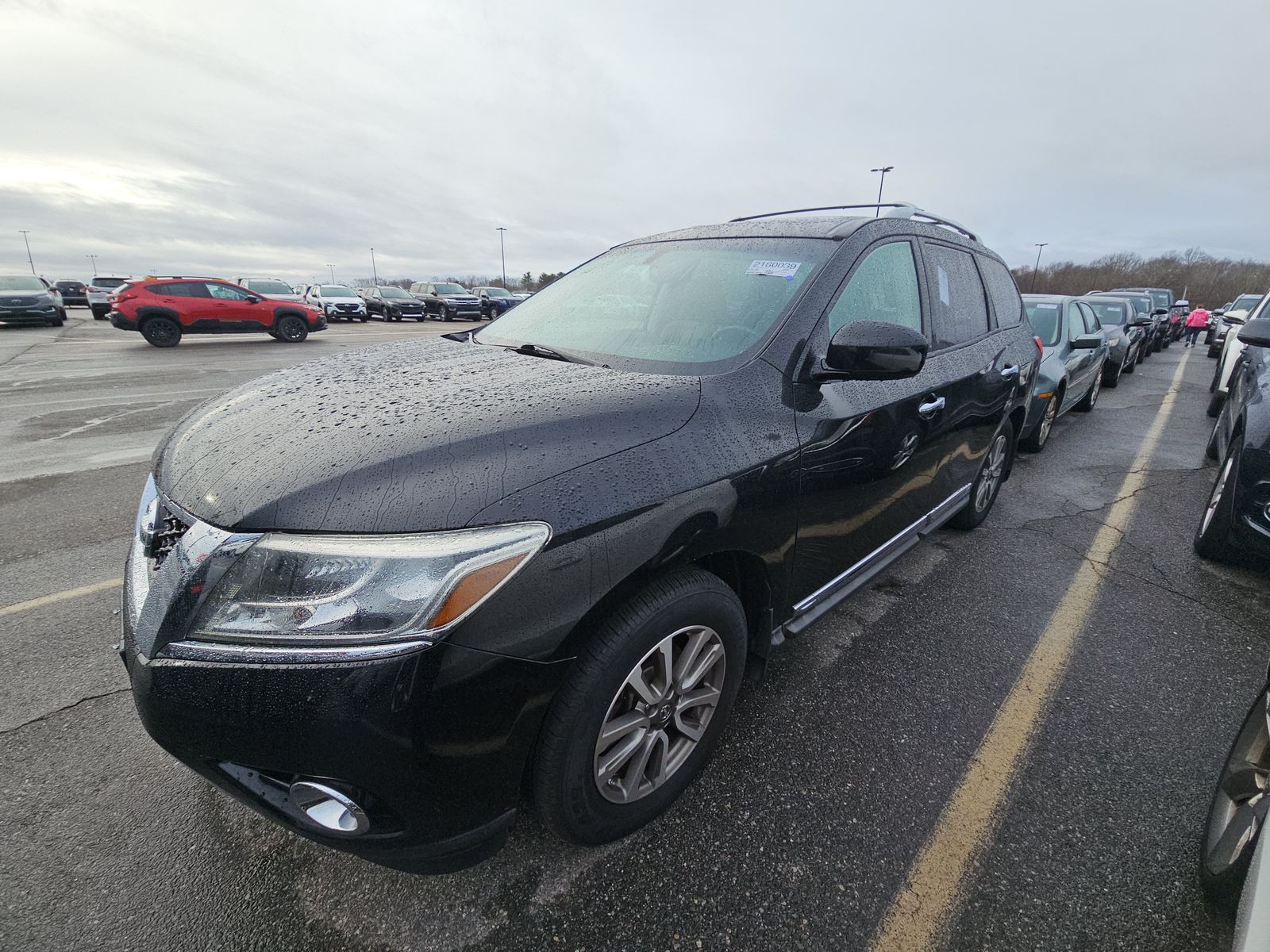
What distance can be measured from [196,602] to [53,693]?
173 cm

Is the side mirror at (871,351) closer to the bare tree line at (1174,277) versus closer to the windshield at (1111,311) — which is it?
the windshield at (1111,311)

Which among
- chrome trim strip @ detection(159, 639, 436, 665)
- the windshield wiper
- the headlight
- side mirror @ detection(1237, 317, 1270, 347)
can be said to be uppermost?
side mirror @ detection(1237, 317, 1270, 347)

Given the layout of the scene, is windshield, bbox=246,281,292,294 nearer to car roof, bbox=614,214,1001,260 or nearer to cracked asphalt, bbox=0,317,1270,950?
cracked asphalt, bbox=0,317,1270,950

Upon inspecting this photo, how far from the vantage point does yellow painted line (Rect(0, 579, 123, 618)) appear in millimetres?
2801

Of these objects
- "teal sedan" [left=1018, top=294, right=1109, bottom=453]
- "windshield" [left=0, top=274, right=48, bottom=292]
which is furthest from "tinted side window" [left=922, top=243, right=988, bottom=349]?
"windshield" [left=0, top=274, right=48, bottom=292]

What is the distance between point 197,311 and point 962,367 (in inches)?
720

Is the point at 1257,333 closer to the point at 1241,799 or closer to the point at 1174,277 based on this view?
the point at 1241,799

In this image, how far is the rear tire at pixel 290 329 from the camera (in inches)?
665

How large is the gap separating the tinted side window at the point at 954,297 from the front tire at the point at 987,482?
82 centimetres

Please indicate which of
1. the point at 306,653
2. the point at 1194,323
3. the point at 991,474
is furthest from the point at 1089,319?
the point at 1194,323

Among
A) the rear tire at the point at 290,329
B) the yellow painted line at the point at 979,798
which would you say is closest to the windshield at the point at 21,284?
the rear tire at the point at 290,329

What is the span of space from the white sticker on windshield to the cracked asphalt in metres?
1.62

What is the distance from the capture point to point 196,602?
4.11ft

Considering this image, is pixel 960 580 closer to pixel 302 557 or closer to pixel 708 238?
pixel 708 238
